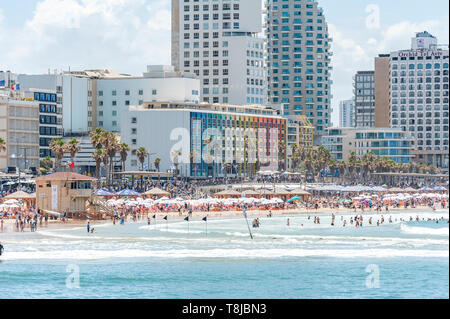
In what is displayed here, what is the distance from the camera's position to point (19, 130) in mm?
187875

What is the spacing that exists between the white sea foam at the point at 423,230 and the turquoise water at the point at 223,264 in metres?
0.39

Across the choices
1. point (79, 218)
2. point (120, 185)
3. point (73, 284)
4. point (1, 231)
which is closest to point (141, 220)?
point (79, 218)

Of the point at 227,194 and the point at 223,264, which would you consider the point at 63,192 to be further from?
the point at 223,264

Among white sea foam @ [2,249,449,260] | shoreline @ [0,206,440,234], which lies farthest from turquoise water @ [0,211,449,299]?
shoreline @ [0,206,440,234]

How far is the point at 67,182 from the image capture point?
113188 mm

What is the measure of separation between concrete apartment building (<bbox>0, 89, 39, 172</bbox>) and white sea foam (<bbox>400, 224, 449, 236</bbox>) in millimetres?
98776

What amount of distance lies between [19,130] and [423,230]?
110m

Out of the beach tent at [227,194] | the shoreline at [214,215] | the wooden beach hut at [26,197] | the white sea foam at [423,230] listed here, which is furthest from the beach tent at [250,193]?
the white sea foam at [423,230]

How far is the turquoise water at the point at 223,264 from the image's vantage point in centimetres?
5588

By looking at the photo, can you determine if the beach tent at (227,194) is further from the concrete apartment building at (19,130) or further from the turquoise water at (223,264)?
the concrete apartment building at (19,130)

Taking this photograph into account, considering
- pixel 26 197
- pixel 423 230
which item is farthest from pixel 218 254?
pixel 26 197

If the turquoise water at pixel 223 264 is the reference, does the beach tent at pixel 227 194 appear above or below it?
above

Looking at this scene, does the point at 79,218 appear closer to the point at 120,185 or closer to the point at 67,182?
the point at 67,182

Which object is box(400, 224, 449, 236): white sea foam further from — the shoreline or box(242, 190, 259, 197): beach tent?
box(242, 190, 259, 197): beach tent
